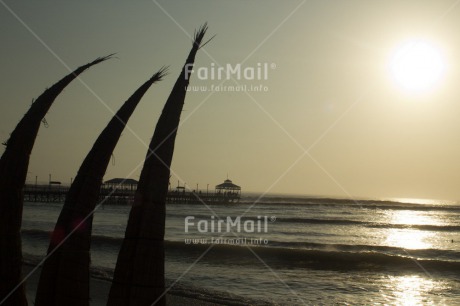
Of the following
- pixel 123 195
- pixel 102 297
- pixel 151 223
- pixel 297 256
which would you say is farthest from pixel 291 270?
pixel 123 195

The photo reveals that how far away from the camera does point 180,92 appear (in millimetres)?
5418

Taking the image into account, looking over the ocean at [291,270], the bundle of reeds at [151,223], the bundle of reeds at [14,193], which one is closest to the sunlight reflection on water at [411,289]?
the ocean at [291,270]

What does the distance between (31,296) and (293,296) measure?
278 inches

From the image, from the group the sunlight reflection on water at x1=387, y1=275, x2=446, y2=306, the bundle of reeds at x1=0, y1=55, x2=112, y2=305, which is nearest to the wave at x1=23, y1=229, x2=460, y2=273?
the sunlight reflection on water at x1=387, y1=275, x2=446, y2=306

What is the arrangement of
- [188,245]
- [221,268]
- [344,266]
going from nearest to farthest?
[221,268] < [344,266] < [188,245]

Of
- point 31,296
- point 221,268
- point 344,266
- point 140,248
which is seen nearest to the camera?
point 140,248

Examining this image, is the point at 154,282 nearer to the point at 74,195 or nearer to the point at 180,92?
the point at 74,195

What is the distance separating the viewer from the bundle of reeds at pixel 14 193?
5.31 metres

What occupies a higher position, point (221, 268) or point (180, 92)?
point (180, 92)

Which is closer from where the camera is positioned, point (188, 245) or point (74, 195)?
point (74, 195)

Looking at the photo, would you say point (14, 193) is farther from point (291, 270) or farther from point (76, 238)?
point (291, 270)

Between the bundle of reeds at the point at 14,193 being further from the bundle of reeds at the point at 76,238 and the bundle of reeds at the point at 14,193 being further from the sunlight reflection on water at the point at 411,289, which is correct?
the sunlight reflection on water at the point at 411,289

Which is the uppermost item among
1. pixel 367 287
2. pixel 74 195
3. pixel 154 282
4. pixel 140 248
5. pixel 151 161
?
pixel 151 161

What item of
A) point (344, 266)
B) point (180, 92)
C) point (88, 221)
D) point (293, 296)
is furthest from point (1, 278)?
point (344, 266)
